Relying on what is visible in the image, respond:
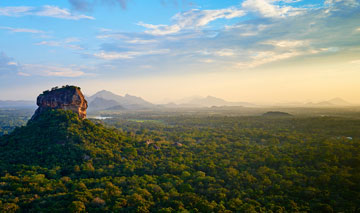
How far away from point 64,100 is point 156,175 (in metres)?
38.9

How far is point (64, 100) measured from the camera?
58188mm

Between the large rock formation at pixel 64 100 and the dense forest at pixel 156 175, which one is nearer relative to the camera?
the dense forest at pixel 156 175

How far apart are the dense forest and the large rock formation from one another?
151 inches

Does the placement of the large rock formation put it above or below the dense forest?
above

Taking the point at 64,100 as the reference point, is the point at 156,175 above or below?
below

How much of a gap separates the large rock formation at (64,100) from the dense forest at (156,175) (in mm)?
3836

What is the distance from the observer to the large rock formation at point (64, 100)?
58406 millimetres

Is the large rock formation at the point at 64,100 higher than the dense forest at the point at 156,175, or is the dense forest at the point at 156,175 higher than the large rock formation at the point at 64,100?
the large rock formation at the point at 64,100

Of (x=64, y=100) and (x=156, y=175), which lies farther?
(x=64, y=100)

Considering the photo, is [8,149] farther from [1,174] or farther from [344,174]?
[344,174]

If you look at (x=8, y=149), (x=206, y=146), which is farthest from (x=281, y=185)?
(x=8, y=149)

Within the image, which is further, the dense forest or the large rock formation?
the large rock formation

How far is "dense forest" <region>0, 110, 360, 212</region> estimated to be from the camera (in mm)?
27297

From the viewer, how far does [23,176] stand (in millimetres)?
31859
